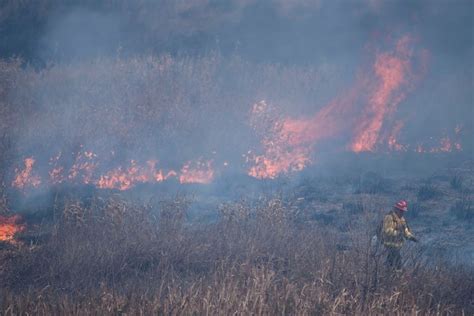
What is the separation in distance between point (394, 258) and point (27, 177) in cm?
1178

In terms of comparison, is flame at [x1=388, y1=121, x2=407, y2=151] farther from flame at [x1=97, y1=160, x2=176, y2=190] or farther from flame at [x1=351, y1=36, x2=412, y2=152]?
flame at [x1=97, y1=160, x2=176, y2=190]

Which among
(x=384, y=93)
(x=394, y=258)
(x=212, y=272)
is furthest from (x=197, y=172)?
(x=394, y=258)

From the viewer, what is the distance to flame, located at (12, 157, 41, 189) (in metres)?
16.5

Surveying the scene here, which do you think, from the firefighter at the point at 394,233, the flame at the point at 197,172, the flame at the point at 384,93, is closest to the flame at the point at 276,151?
the flame at the point at 197,172

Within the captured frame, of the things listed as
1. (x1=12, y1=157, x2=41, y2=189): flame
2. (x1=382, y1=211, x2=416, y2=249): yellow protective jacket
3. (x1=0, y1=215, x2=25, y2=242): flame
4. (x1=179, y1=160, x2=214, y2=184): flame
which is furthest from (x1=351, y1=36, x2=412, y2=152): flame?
(x1=0, y1=215, x2=25, y2=242): flame

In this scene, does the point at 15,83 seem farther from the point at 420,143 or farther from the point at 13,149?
the point at 420,143

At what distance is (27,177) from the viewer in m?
16.8

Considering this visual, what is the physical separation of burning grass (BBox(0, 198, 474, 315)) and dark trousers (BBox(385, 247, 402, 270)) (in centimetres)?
17

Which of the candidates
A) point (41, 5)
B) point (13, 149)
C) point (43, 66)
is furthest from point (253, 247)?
point (41, 5)

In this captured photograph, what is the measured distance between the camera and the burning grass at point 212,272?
7.19 meters

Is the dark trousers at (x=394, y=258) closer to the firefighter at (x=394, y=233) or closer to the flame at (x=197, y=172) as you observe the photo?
the firefighter at (x=394, y=233)

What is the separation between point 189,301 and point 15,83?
14.5 m

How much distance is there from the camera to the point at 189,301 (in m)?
7.05

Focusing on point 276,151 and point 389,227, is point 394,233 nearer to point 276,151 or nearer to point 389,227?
point 389,227
